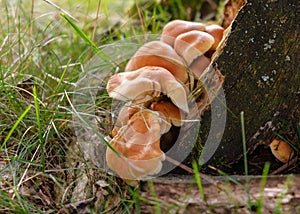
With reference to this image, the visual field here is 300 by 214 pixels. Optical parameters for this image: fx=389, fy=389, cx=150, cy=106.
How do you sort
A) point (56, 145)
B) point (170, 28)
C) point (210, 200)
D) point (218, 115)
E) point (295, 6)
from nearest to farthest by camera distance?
point (210, 200) < point (295, 6) < point (218, 115) < point (56, 145) < point (170, 28)

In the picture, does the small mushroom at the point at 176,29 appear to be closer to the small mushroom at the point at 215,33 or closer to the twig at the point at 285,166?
the small mushroom at the point at 215,33

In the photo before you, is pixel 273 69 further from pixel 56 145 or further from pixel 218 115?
pixel 56 145

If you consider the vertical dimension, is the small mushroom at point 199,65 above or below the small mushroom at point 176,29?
below

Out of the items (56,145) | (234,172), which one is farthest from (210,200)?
(56,145)

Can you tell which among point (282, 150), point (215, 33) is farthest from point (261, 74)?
point (215, 33)

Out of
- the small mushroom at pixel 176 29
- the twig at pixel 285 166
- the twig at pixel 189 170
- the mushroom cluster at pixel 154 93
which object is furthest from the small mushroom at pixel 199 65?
the twig at pixel 285 166

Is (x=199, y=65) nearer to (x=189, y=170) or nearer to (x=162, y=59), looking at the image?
(x=162, y=59)

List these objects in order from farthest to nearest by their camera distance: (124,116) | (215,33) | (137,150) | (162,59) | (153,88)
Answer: (215,33), (162,59), (124,116), (153,88), (137,150)
